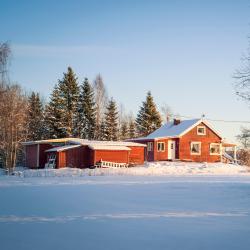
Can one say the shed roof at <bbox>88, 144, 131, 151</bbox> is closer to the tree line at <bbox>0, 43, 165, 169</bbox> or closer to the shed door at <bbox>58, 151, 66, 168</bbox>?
the shed door at <bbox>58, 151, 66, 168</bbox>

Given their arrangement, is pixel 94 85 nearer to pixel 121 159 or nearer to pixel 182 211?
pixel 121 159

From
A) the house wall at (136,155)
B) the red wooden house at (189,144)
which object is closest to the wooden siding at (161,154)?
the red wooden house at (189,144)

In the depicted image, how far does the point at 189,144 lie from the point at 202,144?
71.4 inches

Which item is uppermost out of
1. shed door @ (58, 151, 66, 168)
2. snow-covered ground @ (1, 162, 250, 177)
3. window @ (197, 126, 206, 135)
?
window @ (197, 126, 206, 135)

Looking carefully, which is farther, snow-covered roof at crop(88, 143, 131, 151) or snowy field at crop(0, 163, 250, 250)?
snow-covered roof at crop(88, 143, 131, 151)

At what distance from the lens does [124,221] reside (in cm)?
1013

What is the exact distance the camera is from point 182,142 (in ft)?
157

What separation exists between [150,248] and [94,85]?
57268 millimetres

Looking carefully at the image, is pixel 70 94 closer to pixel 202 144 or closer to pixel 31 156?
pixel 31 156

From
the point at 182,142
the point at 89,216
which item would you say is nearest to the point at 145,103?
the point at 182,142

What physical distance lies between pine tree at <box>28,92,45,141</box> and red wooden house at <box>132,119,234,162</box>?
782 inches

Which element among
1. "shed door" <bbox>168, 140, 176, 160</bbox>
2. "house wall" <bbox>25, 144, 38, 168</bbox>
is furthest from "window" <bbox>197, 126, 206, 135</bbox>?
"house wall" <bbox>25, 144, 38, 168</bbox>

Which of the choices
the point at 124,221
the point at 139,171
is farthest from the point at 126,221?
the point at 139,171

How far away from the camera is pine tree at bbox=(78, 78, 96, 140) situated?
6084 cm
